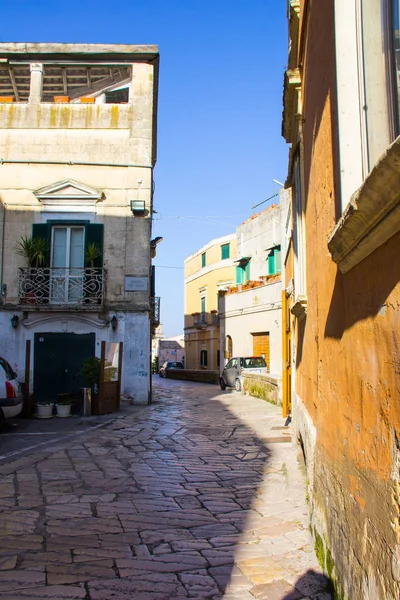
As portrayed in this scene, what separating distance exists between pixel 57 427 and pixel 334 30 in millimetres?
9504

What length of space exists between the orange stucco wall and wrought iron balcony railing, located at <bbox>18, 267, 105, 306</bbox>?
10806 mm

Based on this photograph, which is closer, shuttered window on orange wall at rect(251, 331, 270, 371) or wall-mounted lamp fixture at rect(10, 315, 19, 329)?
wall-mounted lamp fixture at rect(10, 315, 19, 329)

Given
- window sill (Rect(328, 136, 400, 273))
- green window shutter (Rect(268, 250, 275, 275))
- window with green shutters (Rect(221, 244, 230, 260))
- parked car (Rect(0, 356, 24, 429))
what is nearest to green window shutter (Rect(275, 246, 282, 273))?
green window shutter (Rect(268, 250, 275, 275))

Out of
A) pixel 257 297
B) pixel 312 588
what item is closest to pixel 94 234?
pixel 257 297

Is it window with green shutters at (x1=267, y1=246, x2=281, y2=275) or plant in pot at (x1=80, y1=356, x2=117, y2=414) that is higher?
window with green shutters at (x1=267, y1=246, x2=281, y2=275)

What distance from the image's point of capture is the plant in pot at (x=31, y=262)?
14.7 m

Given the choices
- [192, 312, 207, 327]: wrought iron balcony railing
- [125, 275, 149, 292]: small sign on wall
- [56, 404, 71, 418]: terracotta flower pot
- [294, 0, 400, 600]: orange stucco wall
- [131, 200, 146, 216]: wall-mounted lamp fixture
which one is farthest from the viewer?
[192, 312, 207, 327]: wrought iron balcony railing

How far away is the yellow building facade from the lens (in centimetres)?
3956

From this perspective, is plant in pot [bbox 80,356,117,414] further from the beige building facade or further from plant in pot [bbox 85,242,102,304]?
plant in pot [bbox 85,242,102,304]

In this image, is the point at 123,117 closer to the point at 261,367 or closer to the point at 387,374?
the point at 261,367

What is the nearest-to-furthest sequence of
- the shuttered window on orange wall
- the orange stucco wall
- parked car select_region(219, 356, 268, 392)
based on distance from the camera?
the orange stucco wall → parked car select_region(219, 356, 268, 392) → the shuttered window on orange wall

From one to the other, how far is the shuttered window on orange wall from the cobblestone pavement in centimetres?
1723

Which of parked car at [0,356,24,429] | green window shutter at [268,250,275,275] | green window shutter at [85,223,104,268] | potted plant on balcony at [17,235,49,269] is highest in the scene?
green window shutter at [268,250,275,275]

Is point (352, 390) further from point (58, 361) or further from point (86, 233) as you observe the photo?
point (86, 233)
